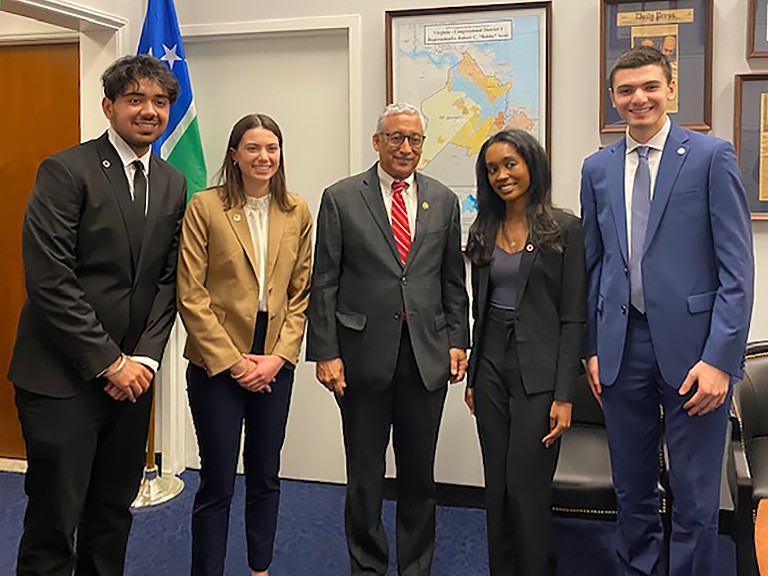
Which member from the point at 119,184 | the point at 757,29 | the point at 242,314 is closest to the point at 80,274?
the point at 119,184

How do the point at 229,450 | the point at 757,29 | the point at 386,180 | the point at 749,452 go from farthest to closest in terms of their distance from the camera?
the point at 757,29 → the point at 749,452 → the point at 386,180 → the point at 229,450

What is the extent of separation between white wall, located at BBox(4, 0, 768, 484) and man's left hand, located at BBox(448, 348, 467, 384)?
35.1 inches

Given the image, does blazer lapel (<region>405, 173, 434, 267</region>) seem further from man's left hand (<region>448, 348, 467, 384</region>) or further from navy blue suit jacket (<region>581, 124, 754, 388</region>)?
navy blue suit jacket (<region>581, 124, 754, 388</region>)

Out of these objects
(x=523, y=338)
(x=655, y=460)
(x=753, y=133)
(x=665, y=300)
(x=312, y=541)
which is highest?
(x=753, y=133)

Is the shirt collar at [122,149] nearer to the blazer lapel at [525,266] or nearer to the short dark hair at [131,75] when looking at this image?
the short dark hair at [131,75]

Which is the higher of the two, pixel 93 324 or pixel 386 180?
pixel 386 180

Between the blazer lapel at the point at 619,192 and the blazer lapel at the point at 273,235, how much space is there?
959 mm

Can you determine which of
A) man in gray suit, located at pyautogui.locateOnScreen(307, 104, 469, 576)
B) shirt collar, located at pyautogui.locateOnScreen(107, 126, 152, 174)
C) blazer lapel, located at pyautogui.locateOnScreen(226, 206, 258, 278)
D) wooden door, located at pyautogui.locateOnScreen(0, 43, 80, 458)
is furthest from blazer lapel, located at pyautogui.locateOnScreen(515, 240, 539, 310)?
wooden door, located at pyautogui.locateOnScreen(0, 43, 80, 458)

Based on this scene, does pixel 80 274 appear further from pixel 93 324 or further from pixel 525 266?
pixel 525 266

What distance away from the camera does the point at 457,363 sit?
8.04ft

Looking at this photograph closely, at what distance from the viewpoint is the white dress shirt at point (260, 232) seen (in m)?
2.34

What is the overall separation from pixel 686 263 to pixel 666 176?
0.78 feet

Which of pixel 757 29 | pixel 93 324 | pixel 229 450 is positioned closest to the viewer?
pixel 93 324

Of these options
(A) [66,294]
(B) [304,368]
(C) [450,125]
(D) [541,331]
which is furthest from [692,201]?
(B) [304,368]
